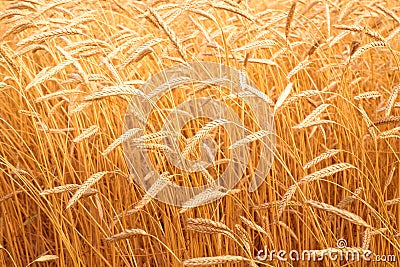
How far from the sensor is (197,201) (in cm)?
124

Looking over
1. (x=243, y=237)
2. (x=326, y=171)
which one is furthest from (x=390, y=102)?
(x=243, y=237)

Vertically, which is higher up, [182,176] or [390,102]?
[390,102]

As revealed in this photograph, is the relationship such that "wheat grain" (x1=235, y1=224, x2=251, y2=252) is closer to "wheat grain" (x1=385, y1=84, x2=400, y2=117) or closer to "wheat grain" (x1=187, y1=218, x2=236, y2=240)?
"wheat grain" (x1=187, y1=218, x2=236, y2=240)

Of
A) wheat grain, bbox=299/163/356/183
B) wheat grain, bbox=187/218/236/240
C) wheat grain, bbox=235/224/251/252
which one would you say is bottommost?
wheat grain, bbox=235/224/251/252

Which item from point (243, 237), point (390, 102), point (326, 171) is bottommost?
point (243, 237)

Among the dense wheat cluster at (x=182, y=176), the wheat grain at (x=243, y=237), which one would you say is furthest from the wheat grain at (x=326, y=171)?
the wheat grain at (x=243, y=237)

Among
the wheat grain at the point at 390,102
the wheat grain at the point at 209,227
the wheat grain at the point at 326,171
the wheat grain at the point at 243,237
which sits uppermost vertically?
the wheat grain at the point at 390,102

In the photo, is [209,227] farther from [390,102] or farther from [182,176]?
[390,102]

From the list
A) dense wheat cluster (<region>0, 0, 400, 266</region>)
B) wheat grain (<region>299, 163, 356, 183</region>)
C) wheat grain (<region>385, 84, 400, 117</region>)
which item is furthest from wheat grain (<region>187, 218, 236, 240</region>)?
wheat grain (<region>385, 84, 400, 117</region>)

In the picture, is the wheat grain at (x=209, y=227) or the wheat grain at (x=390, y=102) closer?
the wheat grain at (x=209, y=227)

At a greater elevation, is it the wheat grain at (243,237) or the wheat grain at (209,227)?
the wheat grain at (209,227)

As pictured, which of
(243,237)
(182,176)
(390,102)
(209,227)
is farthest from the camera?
(182,176)

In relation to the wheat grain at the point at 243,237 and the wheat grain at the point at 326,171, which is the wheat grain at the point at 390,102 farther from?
the wheat grain at the point at 243,237

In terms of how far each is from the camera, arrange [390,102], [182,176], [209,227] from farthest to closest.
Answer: [182,176]
[390,102]
[209,227]
